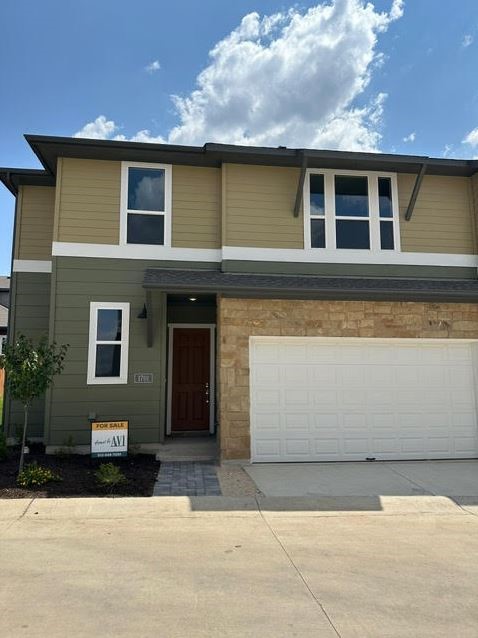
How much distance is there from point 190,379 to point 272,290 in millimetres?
3563

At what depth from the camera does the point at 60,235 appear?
891 centimetres

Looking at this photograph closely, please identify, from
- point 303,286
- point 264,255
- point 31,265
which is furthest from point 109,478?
point 31,265

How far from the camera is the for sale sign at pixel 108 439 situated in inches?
299

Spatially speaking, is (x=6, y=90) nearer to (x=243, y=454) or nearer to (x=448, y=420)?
(x=243, y=454)

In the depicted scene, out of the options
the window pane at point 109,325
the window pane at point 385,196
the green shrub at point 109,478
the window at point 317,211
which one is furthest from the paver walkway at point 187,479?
the window pane at point 385,196

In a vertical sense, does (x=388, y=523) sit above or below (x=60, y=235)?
below

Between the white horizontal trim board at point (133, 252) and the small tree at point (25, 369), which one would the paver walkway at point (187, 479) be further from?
the white horizontal trim board at point (133, 252)

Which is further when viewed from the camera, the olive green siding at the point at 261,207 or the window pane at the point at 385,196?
the window pane at the point at 385,196

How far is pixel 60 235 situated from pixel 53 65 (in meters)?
4.04

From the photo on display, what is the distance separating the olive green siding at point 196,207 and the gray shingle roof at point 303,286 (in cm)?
75

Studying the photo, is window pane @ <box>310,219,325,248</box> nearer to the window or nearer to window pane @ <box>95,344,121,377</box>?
the window

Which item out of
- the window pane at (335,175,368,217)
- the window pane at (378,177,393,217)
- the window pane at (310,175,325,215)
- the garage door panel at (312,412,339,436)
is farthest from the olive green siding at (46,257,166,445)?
the window pane at (378,177,393,217)

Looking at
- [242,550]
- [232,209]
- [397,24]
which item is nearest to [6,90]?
[232,209]

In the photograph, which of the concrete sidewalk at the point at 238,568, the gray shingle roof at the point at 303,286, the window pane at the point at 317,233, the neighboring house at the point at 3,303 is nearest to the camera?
the concrete sidewalk at the point at 238,568
